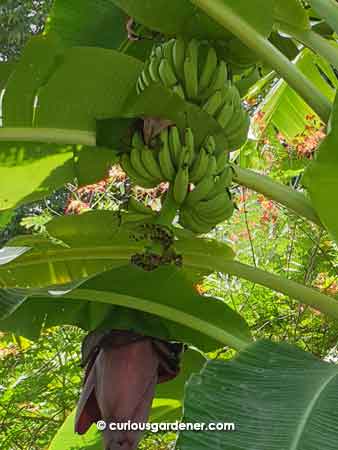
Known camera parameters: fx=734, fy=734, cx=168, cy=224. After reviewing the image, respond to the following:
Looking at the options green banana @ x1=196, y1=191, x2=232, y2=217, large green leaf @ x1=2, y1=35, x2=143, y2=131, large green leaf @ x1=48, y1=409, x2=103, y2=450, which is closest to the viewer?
green banana @ x1=196, y1=191, x2=232, y2=217

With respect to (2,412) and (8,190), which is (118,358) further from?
(2,412)

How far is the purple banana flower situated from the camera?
1.03 meters

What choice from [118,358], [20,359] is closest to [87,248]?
[118,358]

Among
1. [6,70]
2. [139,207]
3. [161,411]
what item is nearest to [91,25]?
[6,70]

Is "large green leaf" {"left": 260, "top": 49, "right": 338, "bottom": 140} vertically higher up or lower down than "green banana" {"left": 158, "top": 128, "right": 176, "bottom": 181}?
higher up

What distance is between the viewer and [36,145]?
4.28ft

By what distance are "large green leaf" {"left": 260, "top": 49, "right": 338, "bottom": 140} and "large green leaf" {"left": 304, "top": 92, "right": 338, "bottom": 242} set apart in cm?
86

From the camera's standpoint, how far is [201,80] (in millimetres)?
1120

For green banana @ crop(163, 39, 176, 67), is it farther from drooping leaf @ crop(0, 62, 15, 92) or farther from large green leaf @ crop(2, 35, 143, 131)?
drooping leaf @ crop(0, 62, 15, 92)

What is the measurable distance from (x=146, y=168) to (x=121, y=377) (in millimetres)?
305

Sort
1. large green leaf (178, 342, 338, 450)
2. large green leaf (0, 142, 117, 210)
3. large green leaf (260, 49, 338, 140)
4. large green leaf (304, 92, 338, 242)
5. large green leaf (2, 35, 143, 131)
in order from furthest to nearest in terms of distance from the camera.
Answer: large green leaf (260, 49, 338, 140) → large green leaf (0, 142, 117, 210) → large green leaf (2, 35, 143, 131) → large green leaf (304, 92, 338, 242) → large green leaf (178, 342, 338, 450)

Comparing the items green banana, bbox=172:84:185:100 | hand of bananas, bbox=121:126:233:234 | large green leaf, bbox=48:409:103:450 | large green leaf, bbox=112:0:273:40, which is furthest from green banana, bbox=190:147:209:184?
large green leaf, bbox=48:409:103:450

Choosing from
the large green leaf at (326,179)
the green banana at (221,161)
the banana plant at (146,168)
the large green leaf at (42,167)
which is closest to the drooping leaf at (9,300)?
the banana plant at (146,168)

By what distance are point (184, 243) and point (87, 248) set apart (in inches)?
6.8
